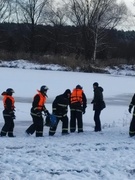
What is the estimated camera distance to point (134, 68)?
44906 mm

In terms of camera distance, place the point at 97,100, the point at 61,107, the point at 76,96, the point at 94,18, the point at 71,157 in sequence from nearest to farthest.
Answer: the point at 71,157 < the point at 61,107 < the point at 76,96 < the point at 97,100 < the point at 94,18

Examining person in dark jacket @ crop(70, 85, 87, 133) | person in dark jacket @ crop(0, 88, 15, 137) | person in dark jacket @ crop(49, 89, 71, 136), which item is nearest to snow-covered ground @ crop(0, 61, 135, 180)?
person in dark jacket @ crop(70, 85, 87, 133)

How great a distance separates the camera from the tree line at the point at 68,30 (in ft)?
158

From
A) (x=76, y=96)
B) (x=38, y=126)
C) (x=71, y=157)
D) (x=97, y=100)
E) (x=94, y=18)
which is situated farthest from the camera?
(x=94, y=18)

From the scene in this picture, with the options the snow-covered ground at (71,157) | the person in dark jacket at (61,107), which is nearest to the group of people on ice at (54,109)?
the person in dark jacket at (61,107)

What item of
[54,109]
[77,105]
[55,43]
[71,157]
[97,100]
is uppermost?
[55,43]

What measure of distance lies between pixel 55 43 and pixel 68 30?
13.3ft

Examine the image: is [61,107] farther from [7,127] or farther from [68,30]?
[68,30]

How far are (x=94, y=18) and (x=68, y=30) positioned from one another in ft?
21.5

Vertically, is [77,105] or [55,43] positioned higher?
[55,43]

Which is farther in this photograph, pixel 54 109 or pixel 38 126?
pixel 54 109

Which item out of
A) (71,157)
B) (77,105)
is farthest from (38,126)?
(71,157)

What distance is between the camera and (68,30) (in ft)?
180

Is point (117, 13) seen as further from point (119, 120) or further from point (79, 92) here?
point (79, 92)
